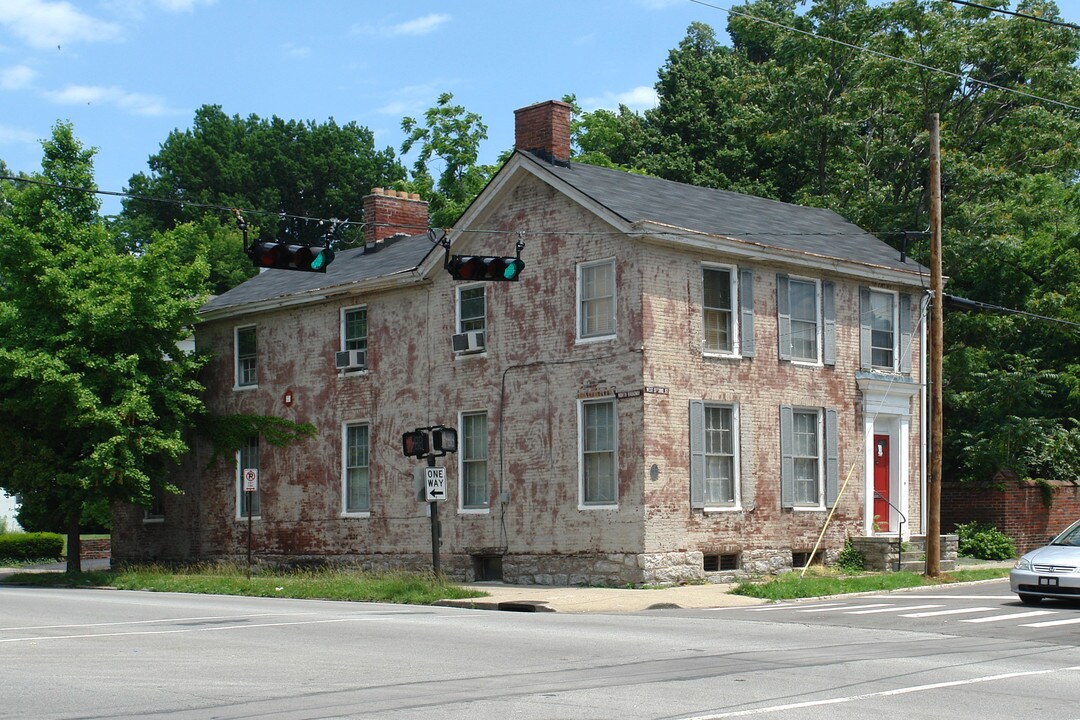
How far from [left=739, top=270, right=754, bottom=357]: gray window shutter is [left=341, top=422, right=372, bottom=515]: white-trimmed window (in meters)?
9.32

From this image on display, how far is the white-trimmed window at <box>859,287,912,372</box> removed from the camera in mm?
29297

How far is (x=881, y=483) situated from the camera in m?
29.6

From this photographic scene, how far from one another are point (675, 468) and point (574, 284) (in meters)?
4.20

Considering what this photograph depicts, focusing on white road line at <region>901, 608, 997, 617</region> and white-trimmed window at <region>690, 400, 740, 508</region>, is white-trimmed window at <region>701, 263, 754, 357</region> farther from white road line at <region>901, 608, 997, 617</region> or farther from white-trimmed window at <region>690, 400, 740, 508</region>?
white road line at <region>901, 608, 997, 617</region>

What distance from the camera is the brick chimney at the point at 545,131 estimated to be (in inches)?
1133

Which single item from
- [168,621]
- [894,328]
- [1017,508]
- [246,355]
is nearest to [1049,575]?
[894,328]

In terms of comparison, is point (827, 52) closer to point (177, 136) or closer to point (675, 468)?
point (675, 468)

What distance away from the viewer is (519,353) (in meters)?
27.7

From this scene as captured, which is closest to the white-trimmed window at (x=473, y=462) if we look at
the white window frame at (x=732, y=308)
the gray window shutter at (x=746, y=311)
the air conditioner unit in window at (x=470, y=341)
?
the air conditioner unit in window at (x=470, y=341)

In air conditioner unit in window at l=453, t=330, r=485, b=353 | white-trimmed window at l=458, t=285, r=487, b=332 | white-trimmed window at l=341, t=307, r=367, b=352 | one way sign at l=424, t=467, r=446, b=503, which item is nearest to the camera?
one way sign at l=424, t=467, r=446, b=503

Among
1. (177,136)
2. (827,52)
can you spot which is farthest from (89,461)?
(177,136)

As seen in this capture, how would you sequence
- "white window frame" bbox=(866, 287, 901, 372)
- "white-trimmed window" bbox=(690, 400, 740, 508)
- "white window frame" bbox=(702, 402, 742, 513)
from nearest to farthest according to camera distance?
"white-trimmed window" bbox=(690, 400, 740, 508) < "white window frame" bbox=(702, 402, 742, 513) < "white window frame" bbox=(866, 287, 901, 372)

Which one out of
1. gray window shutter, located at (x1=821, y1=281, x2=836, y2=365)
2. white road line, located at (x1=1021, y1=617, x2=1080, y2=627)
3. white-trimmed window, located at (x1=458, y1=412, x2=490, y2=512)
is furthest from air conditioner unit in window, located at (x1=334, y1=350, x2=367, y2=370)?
white road line, located at (x1=1021, y1=617, x2=1080, y2=627)

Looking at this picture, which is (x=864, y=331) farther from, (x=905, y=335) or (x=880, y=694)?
(x=880, y=694)
